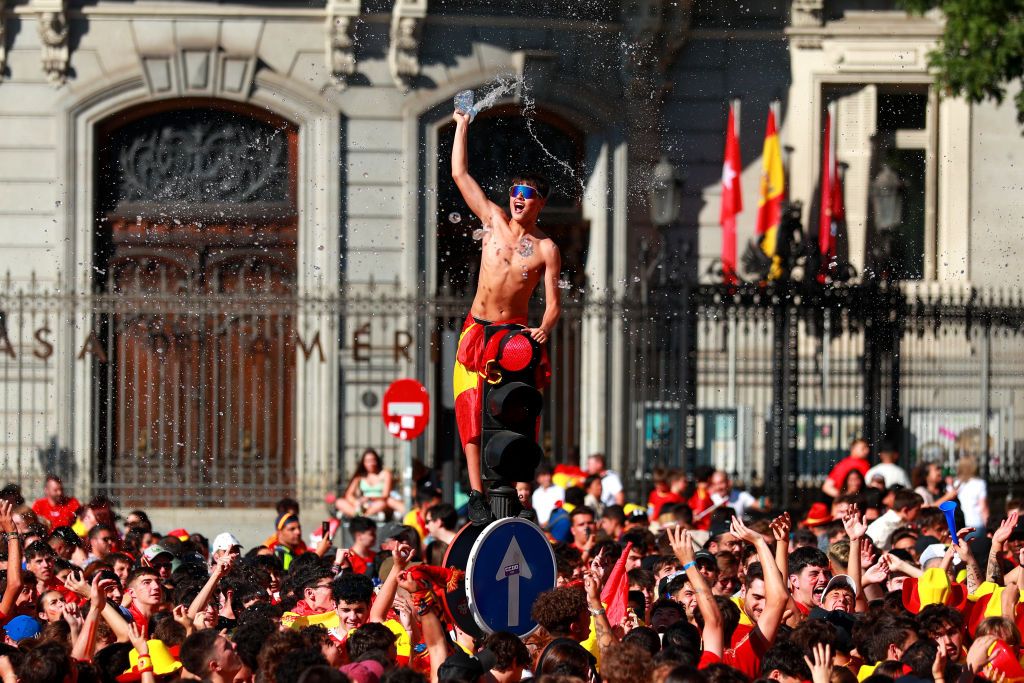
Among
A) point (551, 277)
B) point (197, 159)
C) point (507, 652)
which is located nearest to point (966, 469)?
point (197, 159)

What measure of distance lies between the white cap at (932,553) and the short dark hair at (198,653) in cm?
456

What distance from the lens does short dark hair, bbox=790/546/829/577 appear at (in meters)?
9.00

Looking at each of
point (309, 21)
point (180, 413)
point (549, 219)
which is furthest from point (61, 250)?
point (549, 219)

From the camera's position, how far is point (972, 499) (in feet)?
52.9

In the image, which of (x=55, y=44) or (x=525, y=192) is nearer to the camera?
(x=525, y=192)

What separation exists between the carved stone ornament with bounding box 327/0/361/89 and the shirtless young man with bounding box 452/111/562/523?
11.4m

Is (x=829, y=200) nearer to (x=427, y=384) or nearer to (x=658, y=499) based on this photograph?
(x=427, y=384)

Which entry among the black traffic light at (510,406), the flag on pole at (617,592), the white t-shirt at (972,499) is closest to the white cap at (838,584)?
the flag on pole at (617,592)

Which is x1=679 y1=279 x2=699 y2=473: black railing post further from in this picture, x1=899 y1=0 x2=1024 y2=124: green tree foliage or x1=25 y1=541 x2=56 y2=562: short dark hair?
x1=25 y1=541 x2=56 y2=562: short dark hair

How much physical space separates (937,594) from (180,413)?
11599 mm

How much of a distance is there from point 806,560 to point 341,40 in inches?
487

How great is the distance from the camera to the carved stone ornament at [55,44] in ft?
65.5

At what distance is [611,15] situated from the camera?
20.7 m

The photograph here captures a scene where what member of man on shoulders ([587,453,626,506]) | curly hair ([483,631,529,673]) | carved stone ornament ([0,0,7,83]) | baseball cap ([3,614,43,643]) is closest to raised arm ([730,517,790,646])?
curly hair ([483,631,529,673])
